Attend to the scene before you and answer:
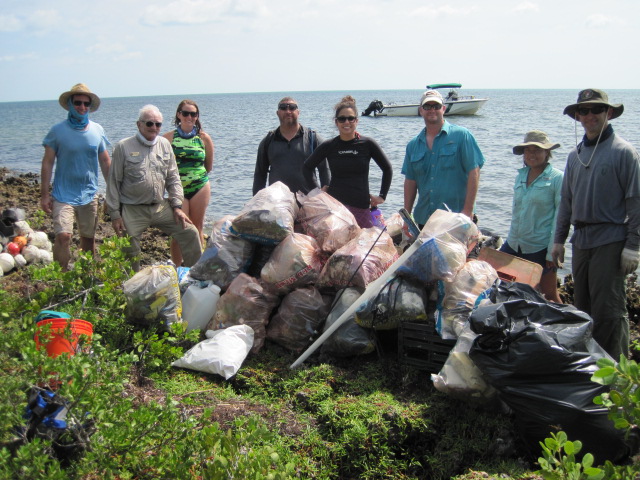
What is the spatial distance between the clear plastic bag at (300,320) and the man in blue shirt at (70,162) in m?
2.59

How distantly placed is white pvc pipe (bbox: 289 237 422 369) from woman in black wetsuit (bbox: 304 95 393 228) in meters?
1.37

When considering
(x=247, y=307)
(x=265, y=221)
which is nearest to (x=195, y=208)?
(x=265, y=221)

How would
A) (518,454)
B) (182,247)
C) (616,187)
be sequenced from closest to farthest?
1. (518,454)
2. (616,187)
3. (182,247)

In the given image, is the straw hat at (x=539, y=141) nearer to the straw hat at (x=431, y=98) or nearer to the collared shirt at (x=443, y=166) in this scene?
the collared shirt at (x=443, y=166)

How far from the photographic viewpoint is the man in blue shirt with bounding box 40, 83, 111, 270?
5227 mm

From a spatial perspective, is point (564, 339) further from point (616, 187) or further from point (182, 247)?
point (182, 247)

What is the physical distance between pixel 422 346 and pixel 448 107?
34.7 metres

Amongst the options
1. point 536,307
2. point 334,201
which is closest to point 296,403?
point 536,307

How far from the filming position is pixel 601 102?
11.9 feet

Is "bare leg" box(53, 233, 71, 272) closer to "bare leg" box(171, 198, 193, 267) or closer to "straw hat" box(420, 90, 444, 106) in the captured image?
"bare leg" box(171, 198, 193, 267)

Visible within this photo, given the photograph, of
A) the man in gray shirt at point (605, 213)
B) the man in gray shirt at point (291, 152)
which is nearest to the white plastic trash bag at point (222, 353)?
the man in gray shirt at point (291, 152)

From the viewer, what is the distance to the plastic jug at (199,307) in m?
4.23

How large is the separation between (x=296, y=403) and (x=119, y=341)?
58.8 inches

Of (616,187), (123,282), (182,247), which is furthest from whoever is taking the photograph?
(182,247)
